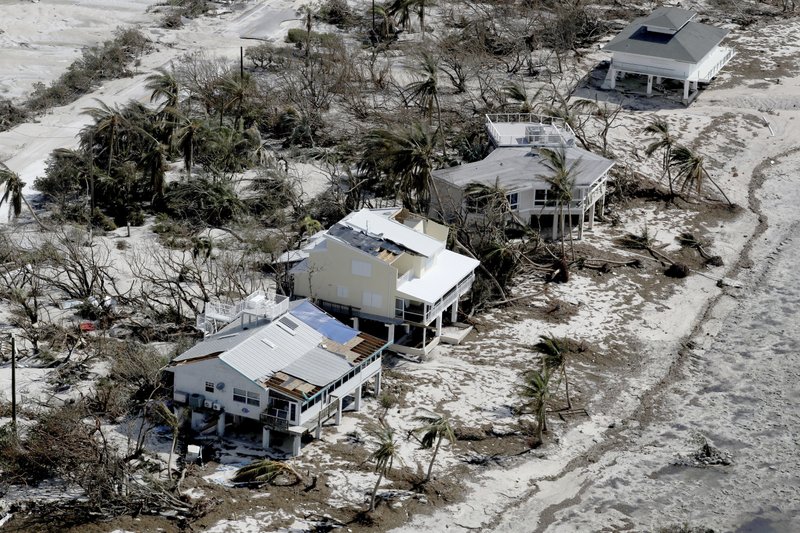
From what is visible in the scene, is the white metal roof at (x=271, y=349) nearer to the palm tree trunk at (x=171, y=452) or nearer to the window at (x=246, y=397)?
the window at (x=246, y=397)

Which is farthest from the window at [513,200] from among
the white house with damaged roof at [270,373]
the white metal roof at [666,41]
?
the white metal roof at [666,41]

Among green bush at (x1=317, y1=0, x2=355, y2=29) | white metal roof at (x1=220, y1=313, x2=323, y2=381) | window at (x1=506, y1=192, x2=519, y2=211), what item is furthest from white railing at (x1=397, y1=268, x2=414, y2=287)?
green bush at (x1=317, y1=0, x2=355, y2=29)

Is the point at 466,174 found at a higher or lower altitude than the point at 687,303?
higher

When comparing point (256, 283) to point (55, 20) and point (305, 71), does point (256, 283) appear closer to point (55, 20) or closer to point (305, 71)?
point (305, 71)

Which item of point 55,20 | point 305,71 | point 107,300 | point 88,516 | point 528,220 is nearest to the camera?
point 88,516

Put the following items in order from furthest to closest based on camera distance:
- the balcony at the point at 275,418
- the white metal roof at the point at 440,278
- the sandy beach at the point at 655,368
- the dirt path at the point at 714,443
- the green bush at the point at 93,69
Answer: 1. the green bush at the point at 93,69
2. the white metal roof at the point at 440,278
3. the balcony at the point at 275,418
4. the sandy beach at the point at 655,368
5. the dirt path at the point at 714,443

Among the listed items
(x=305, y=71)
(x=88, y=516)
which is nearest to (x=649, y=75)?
(x=305, y=71)

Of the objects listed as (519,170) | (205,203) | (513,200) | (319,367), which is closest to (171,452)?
(319,367)
